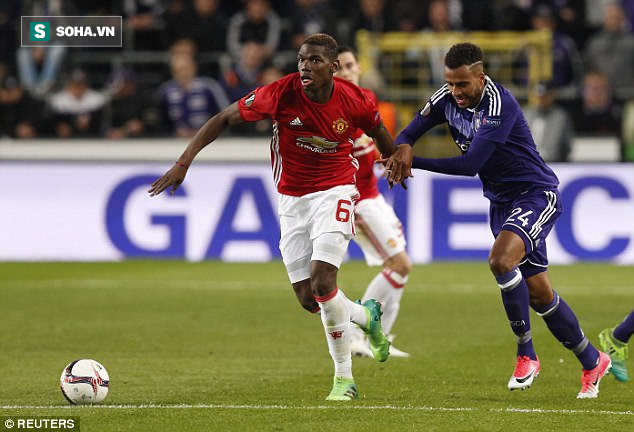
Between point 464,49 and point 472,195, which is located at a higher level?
point 464,49

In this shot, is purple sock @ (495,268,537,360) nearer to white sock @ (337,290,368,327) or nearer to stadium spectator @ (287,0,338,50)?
white sock @ (337,290,368,327)

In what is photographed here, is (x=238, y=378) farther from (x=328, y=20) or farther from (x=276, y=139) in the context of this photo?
(x=328, y=20)

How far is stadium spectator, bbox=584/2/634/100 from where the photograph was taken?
1914 centimetres

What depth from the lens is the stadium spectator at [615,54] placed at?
19.1 m

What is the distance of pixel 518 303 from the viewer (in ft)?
26.1

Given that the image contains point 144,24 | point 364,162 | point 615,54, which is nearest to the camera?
point 364,162

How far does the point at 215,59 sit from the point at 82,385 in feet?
41.8

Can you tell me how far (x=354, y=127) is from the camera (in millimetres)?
7910

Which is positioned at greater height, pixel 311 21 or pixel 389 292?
pixel 311 21

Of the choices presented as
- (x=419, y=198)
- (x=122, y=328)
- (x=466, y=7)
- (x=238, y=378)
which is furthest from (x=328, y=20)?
(x=238, y=378)

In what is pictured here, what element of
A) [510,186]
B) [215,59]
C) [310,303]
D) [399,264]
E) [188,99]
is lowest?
[399,264]

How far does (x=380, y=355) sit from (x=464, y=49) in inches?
85.6

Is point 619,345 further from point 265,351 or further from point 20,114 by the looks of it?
point 20,114

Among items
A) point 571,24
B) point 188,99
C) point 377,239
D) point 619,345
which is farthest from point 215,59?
point 619,345
